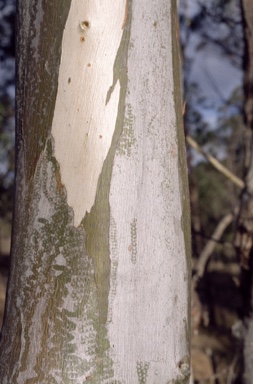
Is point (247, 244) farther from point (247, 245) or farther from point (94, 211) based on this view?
point (94, 211)

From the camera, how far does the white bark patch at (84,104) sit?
2.91 feet

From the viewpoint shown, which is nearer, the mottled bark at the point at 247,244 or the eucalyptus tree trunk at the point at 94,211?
the eucalyptus tree trunk at the point at 94,211

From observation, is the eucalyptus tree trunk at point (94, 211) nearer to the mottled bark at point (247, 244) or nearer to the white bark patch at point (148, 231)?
the white bark patch at point (148, 231)

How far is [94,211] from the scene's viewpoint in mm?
885

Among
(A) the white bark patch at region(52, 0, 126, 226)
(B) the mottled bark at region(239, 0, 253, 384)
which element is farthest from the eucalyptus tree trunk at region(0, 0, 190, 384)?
(B) the mottled bark at region(239, 0, 253, 384)

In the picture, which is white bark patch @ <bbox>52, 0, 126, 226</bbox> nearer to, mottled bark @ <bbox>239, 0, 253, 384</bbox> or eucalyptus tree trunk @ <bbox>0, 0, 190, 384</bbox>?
eucalyptus tree trunk @ <bbox>0, 0, 190, 384</bbox>

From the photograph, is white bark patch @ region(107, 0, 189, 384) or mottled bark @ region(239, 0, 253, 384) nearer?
white bark patch @ region(107, 0, 189, 384)

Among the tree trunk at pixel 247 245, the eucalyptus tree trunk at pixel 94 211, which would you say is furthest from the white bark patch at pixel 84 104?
the tree trunk at pixel 247 245

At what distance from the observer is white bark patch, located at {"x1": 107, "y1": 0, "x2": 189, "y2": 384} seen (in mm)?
871

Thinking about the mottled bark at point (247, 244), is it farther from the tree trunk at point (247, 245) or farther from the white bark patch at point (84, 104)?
the white bark patch at point (84, 104)

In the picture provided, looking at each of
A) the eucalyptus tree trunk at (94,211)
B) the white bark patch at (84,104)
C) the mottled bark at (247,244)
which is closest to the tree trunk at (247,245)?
the mottled bark at (247,244)

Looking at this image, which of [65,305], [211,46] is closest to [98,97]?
[65,305]

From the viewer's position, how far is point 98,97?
89 cm

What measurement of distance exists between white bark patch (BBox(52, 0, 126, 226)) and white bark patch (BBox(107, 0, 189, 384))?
3 cm
